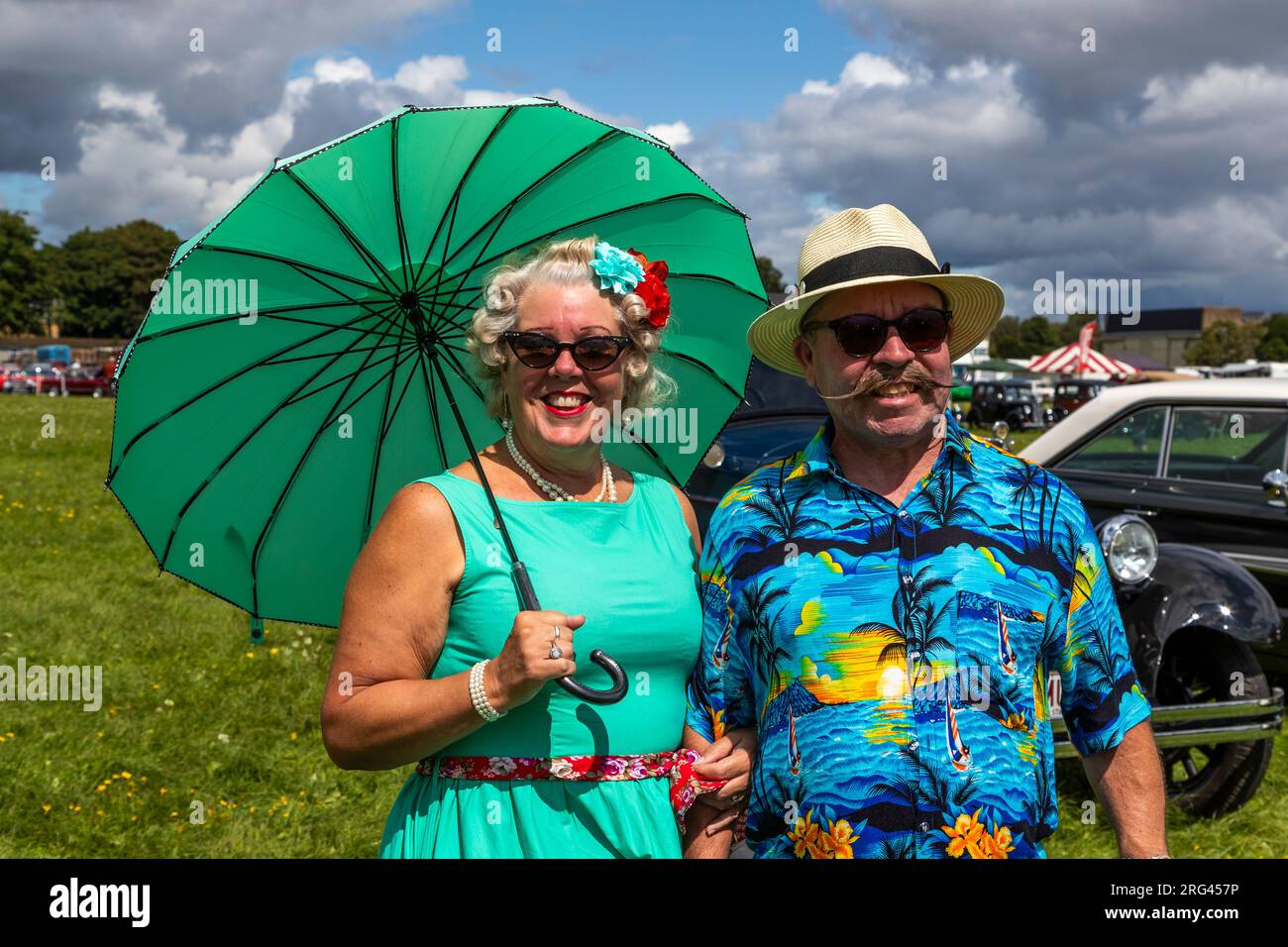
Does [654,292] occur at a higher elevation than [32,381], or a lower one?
lower

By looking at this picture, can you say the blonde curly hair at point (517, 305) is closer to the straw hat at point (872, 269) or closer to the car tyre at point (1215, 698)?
the straw hat at point (872, 269)

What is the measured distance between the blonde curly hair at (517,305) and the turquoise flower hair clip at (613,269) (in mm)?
15

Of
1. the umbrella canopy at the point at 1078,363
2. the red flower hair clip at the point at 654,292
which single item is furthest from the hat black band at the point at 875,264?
the umbrella canopy at the point at 1078,363

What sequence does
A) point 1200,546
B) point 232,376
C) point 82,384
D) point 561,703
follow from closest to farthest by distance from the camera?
point 561,703, point 232,376, point 1200,546, point 82,384

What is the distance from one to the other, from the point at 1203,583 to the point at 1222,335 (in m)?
101

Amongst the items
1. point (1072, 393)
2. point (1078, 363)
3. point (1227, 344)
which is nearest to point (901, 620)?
point (1078, 363)

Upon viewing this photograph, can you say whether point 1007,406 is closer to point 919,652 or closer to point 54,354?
point 919,652

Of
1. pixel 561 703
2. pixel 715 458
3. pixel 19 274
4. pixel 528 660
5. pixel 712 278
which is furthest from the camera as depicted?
pixel 19 274

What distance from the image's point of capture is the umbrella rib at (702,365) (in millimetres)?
2973

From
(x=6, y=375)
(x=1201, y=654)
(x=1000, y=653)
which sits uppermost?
(x=6, y=375)

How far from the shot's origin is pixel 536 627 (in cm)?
202

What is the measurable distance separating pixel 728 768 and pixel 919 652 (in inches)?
18.8
